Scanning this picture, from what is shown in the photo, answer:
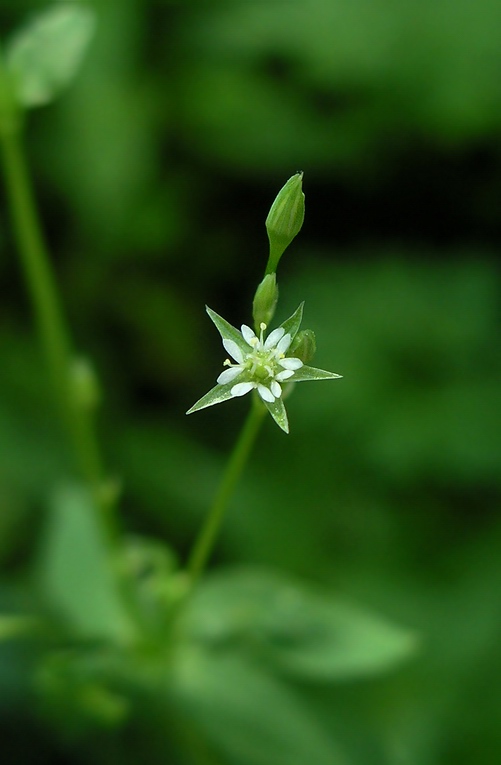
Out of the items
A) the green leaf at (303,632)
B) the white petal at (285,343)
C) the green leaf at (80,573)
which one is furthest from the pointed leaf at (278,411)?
the green leaf at (80,573)

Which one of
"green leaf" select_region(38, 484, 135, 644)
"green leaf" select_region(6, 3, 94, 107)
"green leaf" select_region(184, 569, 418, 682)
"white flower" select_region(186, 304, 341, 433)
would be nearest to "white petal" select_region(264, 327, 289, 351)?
"white flower" select_region(186, 304, 341, 433)

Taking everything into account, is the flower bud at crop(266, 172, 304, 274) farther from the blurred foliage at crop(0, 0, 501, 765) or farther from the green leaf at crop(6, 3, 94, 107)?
the blurred foliage at crop(0, 0, 501, 765)

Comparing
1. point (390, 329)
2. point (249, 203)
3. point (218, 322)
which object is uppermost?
point (249, 203)

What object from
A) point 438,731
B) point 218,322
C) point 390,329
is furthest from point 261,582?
point 218,322

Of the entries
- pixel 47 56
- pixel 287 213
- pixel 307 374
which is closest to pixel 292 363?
pixel 307 374

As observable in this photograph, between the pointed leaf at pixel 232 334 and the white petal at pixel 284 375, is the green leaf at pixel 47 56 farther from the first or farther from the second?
the white petal at pixel 284 375

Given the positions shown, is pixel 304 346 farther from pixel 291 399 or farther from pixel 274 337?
pixel 291 399

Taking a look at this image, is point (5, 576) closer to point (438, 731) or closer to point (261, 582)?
point (261, 582)
